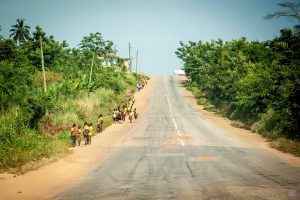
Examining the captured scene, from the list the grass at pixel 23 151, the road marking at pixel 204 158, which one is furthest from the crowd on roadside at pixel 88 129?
the road marking at pixel 204 158

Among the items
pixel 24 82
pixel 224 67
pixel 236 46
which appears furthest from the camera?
pixel 236 46

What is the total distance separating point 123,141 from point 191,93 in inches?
1861

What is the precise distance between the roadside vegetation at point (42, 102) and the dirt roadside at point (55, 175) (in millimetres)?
914

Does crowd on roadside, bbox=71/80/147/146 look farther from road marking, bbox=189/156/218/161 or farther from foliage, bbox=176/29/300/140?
foliage, bbox=176/29/300/140

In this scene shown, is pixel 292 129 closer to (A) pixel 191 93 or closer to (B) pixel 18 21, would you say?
(A) pixel 191 93

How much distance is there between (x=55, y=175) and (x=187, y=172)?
5.50 metres

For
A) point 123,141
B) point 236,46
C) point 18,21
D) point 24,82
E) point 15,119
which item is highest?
point 18,21

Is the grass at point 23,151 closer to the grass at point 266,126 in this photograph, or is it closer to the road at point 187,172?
the road at point 187,172

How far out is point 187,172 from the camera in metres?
14.5

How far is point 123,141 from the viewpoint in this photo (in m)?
24.9

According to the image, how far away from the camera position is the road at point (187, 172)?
11.0 m

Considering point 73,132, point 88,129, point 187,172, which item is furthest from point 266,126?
point 187,172

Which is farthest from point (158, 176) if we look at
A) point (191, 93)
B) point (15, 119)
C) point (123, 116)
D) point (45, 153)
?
point (191, 93)

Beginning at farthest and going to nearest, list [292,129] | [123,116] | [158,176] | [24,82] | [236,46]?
1. [236,46]
2. [123,116]
3. [24,82]
4. [292,129]
5. [158,176]
